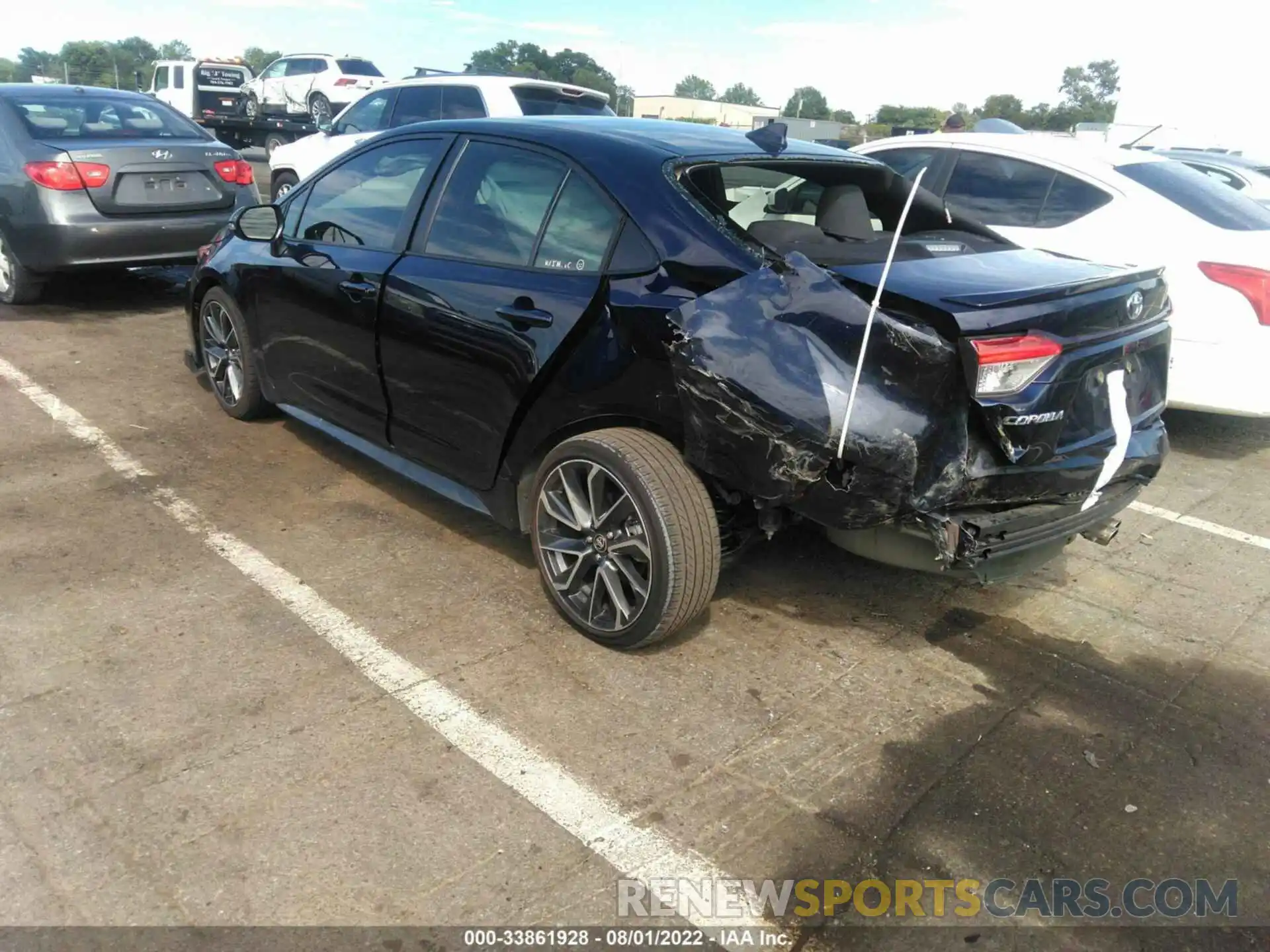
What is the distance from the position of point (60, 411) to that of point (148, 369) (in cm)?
90

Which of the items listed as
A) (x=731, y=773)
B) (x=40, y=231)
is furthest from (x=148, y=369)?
(x=731, y=773)

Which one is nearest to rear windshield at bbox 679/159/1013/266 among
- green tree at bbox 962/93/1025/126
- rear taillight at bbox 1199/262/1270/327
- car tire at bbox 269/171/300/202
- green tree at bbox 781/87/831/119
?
rear taillight at bbox 1199/262/1270/327

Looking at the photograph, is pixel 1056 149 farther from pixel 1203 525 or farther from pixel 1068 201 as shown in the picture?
pixel 1203 525

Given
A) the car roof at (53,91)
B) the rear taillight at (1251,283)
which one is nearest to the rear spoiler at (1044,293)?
the rear taillight at (1251,283)

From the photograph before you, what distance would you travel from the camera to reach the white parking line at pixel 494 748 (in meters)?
2.46

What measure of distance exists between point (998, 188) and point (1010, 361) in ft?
12.9

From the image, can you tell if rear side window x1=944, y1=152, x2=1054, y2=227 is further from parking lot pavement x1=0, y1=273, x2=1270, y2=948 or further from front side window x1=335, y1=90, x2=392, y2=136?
front side window x1=335, y1=90, x2=392, y2=136

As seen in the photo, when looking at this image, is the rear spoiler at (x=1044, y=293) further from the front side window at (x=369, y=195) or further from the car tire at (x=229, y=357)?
the car tire at (x=229, y=357)

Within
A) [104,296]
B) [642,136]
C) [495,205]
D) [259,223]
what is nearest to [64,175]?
[104,296]

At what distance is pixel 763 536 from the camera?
11.2 ft

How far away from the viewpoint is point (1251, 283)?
5133 mm

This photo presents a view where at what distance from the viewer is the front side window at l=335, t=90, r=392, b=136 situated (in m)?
10.7

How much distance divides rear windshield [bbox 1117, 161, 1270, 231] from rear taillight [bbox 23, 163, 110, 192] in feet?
22.8

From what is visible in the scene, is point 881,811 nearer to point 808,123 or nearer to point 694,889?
point 694,889
